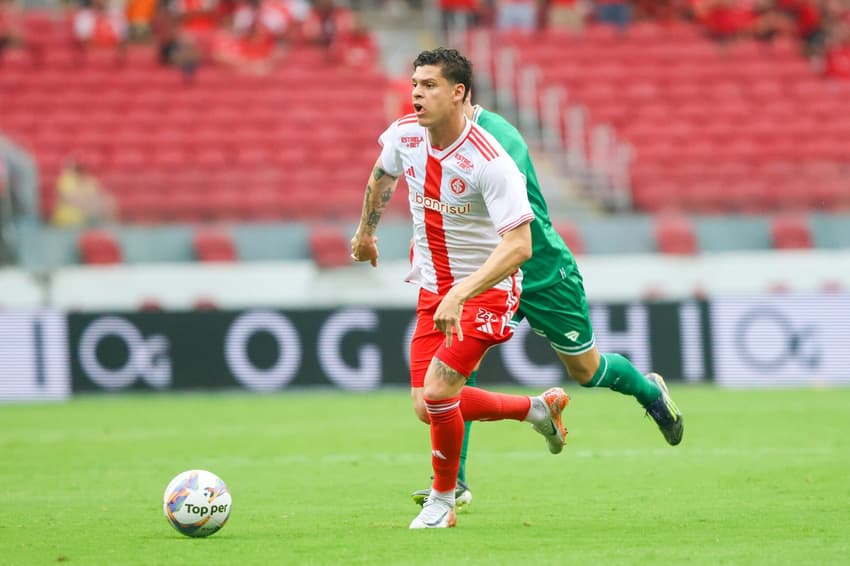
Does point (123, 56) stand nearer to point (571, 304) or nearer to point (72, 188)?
point (72, 188)

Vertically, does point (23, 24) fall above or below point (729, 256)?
above

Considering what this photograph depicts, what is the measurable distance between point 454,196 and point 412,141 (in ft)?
1.31

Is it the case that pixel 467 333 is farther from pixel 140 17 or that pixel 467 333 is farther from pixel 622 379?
pixel 140 17

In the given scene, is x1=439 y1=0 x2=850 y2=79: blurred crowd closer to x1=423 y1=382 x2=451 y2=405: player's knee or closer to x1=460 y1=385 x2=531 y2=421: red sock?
x1=460 y1=385 x2=531 y2=421: red sock

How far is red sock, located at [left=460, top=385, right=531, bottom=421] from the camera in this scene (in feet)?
25.5

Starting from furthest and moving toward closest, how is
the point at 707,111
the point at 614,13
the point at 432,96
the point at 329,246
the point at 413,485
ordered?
1. the point at 614,13
2. the point at 707,111
3. the point at 329,246
4. the point at 413,485
5. the point at 432,96

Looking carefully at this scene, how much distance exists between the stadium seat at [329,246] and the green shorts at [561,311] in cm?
1096

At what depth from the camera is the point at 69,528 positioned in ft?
24.2

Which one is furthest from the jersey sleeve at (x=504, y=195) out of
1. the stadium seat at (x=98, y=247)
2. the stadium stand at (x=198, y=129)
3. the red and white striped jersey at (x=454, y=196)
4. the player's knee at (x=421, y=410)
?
the stadium seat at (x=98, y=247)

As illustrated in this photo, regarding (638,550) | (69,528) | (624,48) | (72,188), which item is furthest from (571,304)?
(624,48)

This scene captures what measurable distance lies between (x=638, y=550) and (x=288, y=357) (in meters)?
10.7

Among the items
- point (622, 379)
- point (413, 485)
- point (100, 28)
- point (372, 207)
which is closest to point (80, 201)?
point (100, 28)

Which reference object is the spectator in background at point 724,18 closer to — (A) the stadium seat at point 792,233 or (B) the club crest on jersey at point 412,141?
(A) the stadium seat at point 792,233

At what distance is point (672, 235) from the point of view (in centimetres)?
1961
